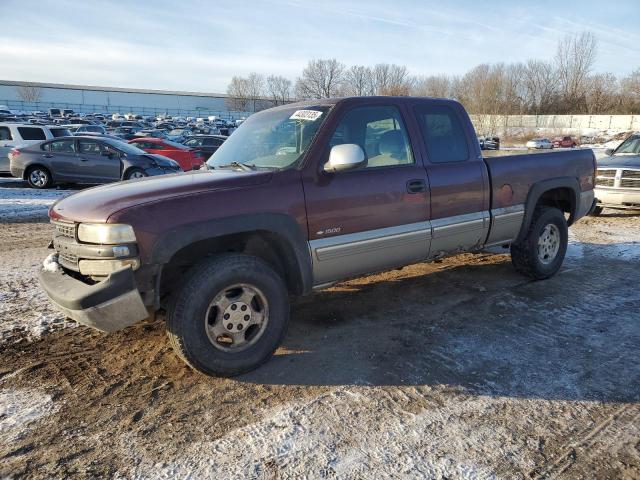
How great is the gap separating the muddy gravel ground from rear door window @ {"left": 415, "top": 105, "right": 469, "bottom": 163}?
145 cm

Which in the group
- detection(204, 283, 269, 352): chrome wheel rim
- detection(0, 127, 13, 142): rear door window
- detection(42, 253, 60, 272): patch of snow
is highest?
detection(0, 127, 13, 142): rear door window

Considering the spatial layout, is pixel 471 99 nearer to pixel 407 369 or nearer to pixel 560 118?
pixel 560 118

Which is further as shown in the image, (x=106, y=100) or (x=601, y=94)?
(x=106, y=100)

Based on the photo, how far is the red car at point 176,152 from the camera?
1606 centimetres

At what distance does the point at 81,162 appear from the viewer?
13.1 metres

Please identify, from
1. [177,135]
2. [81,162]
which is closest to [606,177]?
[81,162]

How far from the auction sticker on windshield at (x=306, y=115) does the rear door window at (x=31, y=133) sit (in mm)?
13950

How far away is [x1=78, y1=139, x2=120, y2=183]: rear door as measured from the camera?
511 inches

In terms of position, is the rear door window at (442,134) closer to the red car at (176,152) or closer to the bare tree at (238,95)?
the red car at (176,152)

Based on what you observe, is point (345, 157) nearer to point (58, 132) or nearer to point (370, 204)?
point (370, 204)

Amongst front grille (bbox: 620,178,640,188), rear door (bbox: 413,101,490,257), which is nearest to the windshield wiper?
rear door (bbox: 413,101,490,257)

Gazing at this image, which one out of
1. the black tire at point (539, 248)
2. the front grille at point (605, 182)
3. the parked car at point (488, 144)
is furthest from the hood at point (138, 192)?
the parked car at point (488, 144)

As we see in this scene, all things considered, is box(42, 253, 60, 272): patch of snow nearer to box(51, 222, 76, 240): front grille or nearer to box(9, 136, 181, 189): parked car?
box(51, 222, 76, 240): front grille

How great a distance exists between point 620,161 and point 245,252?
9340 millimetres
